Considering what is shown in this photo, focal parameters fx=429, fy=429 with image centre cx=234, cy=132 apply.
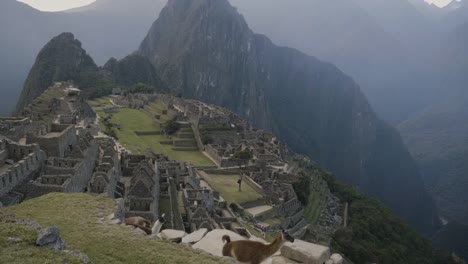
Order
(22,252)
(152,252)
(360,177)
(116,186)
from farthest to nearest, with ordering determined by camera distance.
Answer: (360,177), (116,186), (152,252), (22,252)

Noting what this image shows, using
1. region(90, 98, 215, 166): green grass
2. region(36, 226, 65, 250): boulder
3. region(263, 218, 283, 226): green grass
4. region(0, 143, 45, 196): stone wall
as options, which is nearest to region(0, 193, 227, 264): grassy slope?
region(36, 226, 65, 250): boulder

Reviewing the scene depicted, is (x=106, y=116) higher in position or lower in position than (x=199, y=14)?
lower

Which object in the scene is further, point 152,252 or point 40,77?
point 40,77

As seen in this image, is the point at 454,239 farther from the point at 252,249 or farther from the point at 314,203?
the point at 252,249

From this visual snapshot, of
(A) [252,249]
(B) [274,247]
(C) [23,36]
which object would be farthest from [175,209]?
(C) [23,36]

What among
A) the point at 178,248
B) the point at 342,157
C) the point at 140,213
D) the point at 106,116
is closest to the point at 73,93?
the point at 106,116

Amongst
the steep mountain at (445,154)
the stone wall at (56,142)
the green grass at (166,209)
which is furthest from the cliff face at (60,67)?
the steep mountain at (445,154)

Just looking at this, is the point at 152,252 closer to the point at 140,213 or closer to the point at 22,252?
the point at 22,252
